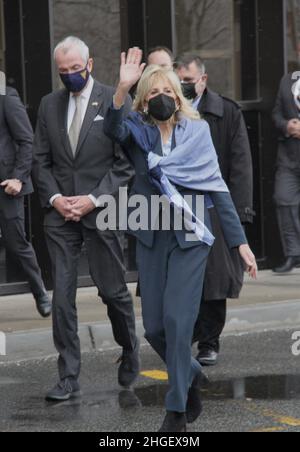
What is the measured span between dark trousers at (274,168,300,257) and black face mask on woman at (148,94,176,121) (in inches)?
213

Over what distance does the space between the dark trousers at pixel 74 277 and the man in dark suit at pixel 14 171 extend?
1.90 metres

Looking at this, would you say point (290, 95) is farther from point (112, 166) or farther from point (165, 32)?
point (112, 166)

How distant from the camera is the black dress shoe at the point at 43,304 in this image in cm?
946

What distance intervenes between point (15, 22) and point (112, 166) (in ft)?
11.5

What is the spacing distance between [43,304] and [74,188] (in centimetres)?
223

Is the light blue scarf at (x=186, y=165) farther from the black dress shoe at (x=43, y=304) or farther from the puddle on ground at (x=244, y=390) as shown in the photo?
the black dress shoe at (x=43, y=304)

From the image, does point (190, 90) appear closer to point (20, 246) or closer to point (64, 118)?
point (64, 118)

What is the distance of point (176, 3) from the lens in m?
11.5

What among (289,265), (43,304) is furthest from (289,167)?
(43,304)

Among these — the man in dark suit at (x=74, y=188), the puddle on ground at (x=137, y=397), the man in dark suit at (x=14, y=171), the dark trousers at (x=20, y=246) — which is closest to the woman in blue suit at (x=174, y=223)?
the puddle on ground at (x=137, y=397)

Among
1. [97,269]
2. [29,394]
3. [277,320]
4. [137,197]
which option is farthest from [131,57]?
[277,320]

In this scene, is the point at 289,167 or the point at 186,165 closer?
the point at 186,165

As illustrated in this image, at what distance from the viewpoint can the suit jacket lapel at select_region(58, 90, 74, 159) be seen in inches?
293

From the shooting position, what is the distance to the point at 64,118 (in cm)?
749
